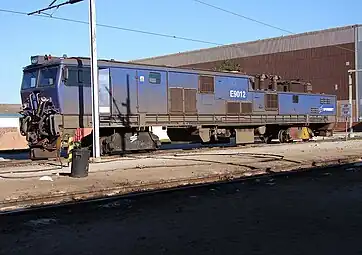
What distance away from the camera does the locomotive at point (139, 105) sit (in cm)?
2120

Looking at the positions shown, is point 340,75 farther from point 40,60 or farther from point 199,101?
point 40,60

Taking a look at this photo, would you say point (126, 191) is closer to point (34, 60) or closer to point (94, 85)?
point (94, 85)

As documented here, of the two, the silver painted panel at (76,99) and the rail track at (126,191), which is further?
the silver painted panel at (76,99)

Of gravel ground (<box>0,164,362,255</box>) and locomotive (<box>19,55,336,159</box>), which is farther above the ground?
locomotive (<box>19,55,336,159</box>)

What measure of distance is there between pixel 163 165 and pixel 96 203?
26.3ft

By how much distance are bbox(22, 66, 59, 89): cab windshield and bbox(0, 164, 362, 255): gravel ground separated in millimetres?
11153

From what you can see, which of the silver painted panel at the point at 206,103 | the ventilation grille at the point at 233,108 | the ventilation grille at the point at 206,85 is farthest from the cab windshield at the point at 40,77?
the ventilation grille at the point at 233,108

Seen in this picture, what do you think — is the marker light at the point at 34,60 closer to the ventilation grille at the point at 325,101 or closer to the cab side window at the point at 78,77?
the cab side window at the point at 78,77

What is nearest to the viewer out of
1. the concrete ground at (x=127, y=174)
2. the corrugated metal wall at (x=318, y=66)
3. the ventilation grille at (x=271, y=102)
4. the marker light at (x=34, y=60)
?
the concrete ground at (x=127, y=174)

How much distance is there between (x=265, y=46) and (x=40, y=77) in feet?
196

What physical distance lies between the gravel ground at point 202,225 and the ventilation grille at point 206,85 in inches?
596

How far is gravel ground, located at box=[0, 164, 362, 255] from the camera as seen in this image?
7125 mm

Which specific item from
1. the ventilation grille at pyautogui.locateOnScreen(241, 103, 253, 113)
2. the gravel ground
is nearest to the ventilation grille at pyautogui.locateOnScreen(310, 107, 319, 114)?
the ventilation grille at pyautogui.locateOnScreen(241, 103, 253, 113)

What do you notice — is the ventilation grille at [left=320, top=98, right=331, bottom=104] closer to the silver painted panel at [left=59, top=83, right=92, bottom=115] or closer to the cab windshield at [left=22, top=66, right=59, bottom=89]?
the silver painted panel at [left=59, top=83, right=92, bottom=115]
